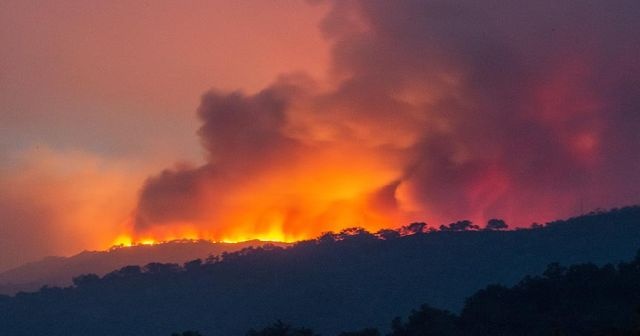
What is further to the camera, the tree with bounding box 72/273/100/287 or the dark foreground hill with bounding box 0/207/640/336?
the tree with bounding box 72/273/100/287

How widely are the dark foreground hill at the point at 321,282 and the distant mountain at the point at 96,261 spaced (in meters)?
3.21

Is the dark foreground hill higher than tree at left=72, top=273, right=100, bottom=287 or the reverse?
the reverse

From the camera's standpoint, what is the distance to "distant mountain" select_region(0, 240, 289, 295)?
11444 cm

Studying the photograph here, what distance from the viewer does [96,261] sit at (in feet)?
396

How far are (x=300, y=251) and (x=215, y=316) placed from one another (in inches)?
479

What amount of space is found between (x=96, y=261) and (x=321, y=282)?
33.1 metres

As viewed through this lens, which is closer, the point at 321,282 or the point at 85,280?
the point at 321,282

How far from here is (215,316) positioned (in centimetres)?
9794

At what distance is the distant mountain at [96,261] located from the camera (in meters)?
114

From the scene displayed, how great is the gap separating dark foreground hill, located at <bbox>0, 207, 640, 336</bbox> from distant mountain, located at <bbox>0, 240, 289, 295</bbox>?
10.5 feet

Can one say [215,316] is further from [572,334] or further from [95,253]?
[572,334]

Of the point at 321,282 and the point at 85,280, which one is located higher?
the point at 85,280

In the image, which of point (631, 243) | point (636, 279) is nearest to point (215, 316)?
point (631, 243)

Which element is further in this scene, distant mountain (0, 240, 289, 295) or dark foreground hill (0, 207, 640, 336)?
distant mountain (0, 240, 289, 295)
